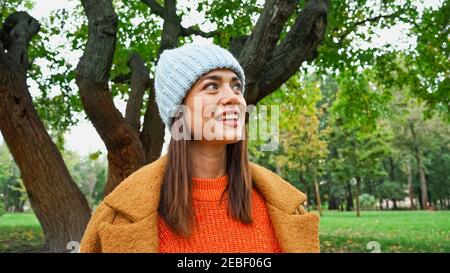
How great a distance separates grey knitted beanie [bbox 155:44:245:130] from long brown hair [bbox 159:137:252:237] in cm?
22

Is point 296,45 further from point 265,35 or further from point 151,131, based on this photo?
point 151,131

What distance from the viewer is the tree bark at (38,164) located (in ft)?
18.8

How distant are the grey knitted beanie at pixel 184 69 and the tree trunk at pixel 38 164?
4106 millimetres

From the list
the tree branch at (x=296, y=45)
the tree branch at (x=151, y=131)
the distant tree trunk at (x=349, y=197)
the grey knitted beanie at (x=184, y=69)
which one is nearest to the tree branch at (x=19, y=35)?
the tree branch at (x=151, y=131)

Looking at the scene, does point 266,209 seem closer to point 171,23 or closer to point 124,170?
point 124,170

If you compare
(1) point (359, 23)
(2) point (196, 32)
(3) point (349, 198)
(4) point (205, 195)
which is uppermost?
(1) point (359, 23)

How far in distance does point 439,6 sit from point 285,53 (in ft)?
15.9

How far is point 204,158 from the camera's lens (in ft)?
6.57

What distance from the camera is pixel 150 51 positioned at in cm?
1021

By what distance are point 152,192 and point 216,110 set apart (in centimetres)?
43

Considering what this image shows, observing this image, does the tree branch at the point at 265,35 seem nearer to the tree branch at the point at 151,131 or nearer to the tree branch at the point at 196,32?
the tree branch at the point at 151,131

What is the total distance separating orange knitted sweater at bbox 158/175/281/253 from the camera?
1856mm

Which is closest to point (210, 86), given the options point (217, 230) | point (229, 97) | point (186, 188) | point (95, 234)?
point (229, 97)

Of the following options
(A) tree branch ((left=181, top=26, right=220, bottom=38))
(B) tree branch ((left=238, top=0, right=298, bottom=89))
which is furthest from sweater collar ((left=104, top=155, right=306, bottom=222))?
(A) tree branch ((left=181, top=26, right=220, bottom=38))
